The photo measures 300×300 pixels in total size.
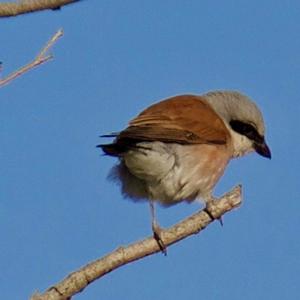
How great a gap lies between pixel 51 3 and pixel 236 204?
1.78 m

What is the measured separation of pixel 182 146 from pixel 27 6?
153 inches

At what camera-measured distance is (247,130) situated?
645 centimetres

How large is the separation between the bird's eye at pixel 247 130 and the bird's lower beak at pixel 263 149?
1.7 inches

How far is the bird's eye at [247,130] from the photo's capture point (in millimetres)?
6410

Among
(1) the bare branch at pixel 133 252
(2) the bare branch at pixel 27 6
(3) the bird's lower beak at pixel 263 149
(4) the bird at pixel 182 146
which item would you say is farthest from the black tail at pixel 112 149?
(2) the bare branch at pixel 27 6

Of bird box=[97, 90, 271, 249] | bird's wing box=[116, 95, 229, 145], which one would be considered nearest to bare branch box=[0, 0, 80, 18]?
bird box=[97, 90, 271, 249]

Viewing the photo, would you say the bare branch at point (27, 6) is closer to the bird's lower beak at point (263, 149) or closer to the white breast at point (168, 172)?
the white breast at point (168, 172)

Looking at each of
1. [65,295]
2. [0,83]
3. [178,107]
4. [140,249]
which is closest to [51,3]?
[0,83]

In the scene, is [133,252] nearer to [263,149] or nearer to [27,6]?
[27,6]

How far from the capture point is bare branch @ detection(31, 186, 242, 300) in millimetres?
2334

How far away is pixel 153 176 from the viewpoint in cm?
559

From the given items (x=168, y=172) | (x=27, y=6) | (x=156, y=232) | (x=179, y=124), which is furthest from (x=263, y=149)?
(x=27, y=6)

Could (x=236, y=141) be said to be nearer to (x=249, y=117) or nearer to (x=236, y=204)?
(x=249, y=117)

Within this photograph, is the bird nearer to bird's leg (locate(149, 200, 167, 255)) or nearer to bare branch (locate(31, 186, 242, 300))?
bird's leg (locate(149, 200, 167, 255))
